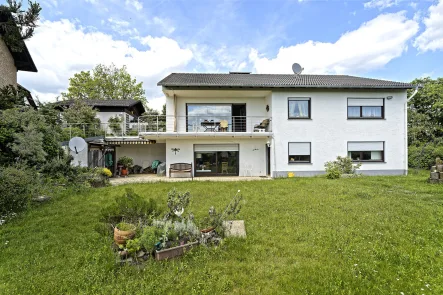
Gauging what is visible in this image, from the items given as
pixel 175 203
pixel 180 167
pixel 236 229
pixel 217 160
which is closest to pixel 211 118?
pixel 217 160

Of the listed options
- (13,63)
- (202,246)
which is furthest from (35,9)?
(202,246)

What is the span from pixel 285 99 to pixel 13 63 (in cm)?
1796

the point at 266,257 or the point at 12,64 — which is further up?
the point at 12,64

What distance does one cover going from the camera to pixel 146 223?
4434 mm

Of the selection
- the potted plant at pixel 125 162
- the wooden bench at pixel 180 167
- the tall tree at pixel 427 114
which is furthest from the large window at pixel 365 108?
the potted plant at pixel 125 162

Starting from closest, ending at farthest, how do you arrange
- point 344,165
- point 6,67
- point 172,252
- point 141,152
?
point 172,252 → point 344,165 → point 6,67 → point 141,152

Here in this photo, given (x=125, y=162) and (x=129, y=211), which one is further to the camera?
(x=125, y=162)

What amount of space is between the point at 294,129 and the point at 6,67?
59.7 ft

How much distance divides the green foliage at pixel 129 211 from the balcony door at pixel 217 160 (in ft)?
36.4

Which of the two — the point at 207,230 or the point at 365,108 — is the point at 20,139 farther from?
the point at 365,108

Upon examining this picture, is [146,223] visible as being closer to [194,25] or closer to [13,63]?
[194,25]

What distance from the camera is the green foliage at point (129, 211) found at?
4469mm

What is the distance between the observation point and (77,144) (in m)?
12.7

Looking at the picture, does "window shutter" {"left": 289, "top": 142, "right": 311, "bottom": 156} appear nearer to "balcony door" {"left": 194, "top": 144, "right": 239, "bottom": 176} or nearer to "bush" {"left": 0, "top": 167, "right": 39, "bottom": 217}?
"balcony door" {"left": 194, "top": 144, "right": 239, "bottom": 176}
